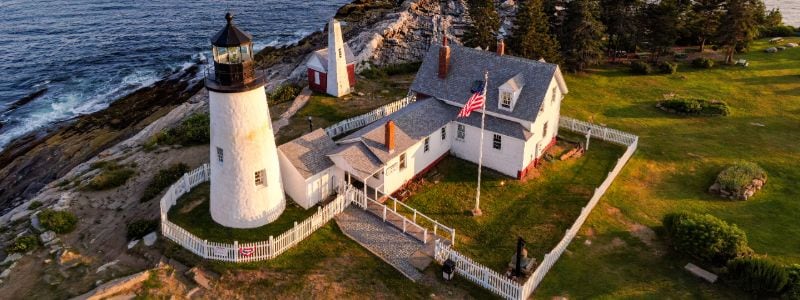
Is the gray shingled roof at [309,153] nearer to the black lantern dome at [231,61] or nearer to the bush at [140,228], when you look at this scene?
the black lantern dome at [231,61]

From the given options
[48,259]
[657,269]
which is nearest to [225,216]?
[48,259]

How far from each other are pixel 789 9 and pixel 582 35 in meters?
50.4

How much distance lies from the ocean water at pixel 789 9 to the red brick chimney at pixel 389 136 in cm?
6293

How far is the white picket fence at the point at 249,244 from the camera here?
76.8 ft

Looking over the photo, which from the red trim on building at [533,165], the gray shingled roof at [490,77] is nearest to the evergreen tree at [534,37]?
the gray shingled roof at [490,77]

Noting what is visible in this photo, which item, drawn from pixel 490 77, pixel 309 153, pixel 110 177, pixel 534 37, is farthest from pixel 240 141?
pixel 534 37

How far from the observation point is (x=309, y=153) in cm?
2698

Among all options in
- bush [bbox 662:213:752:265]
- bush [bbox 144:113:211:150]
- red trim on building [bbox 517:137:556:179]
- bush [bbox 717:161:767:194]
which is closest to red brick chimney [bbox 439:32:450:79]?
red trim on building [bbox 517:137:556:179]

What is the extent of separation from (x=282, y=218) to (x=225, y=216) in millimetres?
2518

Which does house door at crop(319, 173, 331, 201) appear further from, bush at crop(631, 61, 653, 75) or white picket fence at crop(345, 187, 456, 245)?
bush at crop(631, 61, 653, 75)

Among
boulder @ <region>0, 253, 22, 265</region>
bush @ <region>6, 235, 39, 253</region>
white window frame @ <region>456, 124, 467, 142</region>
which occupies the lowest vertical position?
boulder @ <region>0, 253, 22, 265</region>

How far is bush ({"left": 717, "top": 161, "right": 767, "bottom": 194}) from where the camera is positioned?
2936 cm

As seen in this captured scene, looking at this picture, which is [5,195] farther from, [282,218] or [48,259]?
[282,218]

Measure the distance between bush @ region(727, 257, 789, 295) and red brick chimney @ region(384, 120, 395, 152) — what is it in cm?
1522
